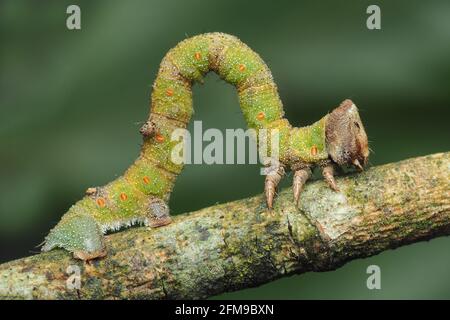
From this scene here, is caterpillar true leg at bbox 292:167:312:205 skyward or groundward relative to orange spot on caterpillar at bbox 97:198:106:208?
skyward

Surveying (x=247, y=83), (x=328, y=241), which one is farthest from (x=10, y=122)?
(x=328, y=241)

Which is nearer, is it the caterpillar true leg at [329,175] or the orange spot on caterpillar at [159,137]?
the caterpillar true leg at [329,175]

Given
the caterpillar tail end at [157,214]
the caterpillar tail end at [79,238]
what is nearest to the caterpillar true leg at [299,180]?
the caterpillar tail end at [157,214]

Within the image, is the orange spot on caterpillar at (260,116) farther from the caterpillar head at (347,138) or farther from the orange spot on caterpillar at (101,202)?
the orange spot on caterpillar at (101,202)

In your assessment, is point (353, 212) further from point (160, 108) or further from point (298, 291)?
point (298, 291)

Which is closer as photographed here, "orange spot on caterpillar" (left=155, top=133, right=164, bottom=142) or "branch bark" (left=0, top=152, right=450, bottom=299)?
"branch bark" (left=0, top=152, right=450, bottom=299)

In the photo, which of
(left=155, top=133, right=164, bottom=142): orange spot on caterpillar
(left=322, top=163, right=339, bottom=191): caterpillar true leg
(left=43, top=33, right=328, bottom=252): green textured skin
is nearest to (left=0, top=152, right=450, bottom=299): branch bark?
(left=322, top=163, right=339, bottom=191): caterpillar true leg

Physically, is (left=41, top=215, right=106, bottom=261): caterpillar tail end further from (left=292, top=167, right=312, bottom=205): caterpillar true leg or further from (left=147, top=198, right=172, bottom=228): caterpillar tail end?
(left=292, top=167, right=312, bottom=205): caterpillar true leg
